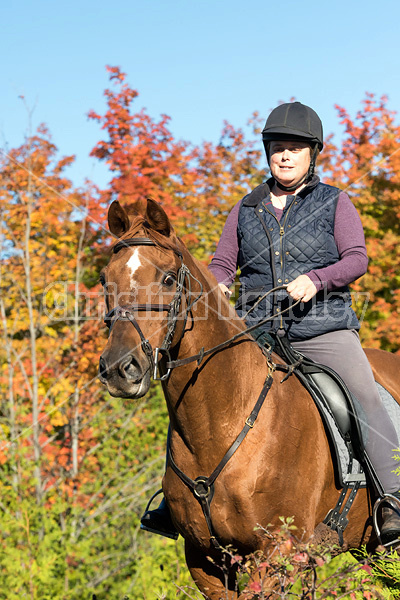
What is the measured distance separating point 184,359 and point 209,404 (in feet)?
1.05

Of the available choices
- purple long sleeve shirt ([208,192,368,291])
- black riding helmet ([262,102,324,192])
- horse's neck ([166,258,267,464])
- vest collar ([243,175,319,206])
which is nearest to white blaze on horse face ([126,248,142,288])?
horse's neck ([166,258,267,464])

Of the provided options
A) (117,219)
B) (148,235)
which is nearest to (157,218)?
(148,235)

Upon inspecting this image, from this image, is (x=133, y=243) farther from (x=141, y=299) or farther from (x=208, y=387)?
(x=208, y=387)

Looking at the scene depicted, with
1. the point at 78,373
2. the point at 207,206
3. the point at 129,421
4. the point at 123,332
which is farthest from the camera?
the point at 207,206

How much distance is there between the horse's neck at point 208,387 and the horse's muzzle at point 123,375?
1.51 feet

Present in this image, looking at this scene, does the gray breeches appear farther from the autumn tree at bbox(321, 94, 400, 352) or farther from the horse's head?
the autumn tree at bbox(321, 94, 400, 352)

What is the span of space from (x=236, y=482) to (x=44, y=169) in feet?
29.7

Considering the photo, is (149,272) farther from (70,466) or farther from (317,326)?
(70,466)

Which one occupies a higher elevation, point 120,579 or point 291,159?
point 291,159

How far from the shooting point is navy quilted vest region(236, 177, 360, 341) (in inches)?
163

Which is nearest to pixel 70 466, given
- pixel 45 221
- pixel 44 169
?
pixel 45 221

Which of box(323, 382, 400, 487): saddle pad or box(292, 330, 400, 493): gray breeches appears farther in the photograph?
box(292, 330, 400, 493): gray breeches

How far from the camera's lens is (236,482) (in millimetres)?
3449

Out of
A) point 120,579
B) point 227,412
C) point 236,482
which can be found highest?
point 227,412
